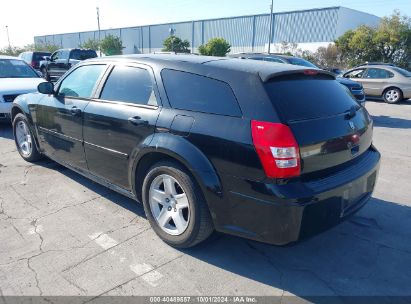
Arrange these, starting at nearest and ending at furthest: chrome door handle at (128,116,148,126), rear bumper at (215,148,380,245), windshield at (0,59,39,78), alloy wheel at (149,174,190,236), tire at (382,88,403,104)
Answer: rear bumper at (215,148,380,245), alloy wheel at (149,174,190,236), chrome door handle at (128,116,148,126), windshield at (0,59,39,78), tire at (382,88,403,104)

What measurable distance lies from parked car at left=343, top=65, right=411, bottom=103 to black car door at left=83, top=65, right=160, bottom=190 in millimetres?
12779

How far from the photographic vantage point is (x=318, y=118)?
8.91 feet

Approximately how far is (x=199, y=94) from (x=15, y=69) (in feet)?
26.4

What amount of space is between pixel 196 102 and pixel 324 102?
1116mm

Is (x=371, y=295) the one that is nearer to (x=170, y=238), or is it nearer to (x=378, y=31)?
(x=170, y=238)

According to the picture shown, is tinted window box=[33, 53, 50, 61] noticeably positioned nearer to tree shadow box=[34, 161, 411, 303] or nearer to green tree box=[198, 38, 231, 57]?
tree shadow box=[34, 161, 411, 303]

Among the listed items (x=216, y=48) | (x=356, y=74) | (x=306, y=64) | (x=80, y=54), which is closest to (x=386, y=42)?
(x=356, y=74)

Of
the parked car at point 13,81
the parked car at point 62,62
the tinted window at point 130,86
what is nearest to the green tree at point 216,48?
the parked car at point 62,62

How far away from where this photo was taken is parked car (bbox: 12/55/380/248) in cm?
247

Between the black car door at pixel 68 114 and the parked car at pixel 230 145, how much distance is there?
0.65ft

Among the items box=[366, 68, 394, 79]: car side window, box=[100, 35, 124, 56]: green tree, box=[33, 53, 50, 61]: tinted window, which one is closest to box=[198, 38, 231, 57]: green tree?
box=[100, 35, 124, 56]: green tree

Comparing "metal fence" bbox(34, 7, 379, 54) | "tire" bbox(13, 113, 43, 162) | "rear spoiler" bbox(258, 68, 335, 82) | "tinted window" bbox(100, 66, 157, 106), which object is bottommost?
"tire" bbox(13, 113, 43, 162)

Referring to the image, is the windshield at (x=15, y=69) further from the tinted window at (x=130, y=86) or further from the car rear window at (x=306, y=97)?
the car rear window at (x=306, y=97)

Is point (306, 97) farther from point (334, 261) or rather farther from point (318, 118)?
point (334, 261)
